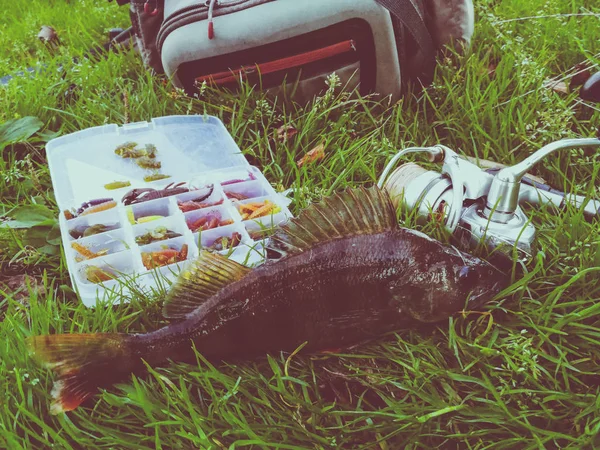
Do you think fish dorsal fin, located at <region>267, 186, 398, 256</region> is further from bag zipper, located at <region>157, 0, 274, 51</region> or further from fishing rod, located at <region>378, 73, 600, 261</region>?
bag zipper, located at <region>157, 0, 274, 51</region>

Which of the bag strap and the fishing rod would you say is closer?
the fishing rod

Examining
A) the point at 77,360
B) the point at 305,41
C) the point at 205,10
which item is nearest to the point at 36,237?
the point at 77,360

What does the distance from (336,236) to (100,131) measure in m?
1.56

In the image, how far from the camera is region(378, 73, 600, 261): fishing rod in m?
1.85

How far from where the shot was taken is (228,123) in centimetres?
292

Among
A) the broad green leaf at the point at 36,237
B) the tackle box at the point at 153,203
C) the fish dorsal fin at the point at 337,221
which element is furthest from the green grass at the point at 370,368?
the fish dorsal fin at the point at 337,221

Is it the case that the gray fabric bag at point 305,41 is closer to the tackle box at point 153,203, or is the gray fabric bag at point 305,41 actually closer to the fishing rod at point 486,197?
the tackle box at point 153,203

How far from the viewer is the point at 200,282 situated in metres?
1.69

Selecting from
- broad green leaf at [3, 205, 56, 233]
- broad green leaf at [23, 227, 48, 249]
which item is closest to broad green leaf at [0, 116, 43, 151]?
broad green leaf at [3, 205, 56, 233]

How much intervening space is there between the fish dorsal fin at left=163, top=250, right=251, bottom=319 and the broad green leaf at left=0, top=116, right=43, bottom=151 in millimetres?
1567

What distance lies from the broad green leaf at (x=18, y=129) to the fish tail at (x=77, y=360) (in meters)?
1.53

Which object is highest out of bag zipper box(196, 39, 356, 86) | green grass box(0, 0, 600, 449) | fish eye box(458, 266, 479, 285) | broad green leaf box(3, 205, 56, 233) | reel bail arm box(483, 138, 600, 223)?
bag zipper box(196, 39, 356, 86)

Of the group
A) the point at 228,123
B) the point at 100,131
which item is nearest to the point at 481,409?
the point at 228,123

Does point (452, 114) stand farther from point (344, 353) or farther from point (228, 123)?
point (344, 353)
